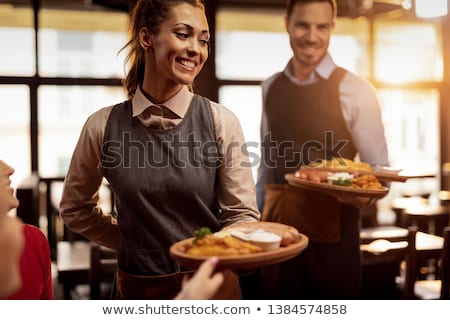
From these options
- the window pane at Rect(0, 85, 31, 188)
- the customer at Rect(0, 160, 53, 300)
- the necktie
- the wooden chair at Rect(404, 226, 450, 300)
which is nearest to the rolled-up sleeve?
the necktie

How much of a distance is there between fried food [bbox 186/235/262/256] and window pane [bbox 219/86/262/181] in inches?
22.5

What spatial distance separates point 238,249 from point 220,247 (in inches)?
1.4

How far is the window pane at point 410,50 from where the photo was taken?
6.76 feet

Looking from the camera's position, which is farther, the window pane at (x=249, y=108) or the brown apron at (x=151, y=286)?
the window pane at (x=249, y=108)

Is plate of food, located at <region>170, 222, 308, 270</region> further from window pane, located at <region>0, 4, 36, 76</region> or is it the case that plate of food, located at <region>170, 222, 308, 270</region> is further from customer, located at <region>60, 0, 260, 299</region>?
window pane, located at <region>0, 4, 36, 76</region>

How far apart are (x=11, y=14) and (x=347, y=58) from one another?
1.10 metres

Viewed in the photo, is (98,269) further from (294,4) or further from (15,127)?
(294,4)

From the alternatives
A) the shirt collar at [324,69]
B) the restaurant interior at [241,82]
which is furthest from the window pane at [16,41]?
the shirt collar at [324,69]

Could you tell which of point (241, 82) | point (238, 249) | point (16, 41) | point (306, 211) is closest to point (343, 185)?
point (306, 211)

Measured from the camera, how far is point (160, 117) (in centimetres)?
141

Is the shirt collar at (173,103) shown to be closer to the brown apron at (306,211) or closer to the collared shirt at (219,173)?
the collared shirt at (219,173)

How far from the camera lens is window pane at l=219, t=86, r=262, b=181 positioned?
5.72ft

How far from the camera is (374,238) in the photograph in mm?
2074
